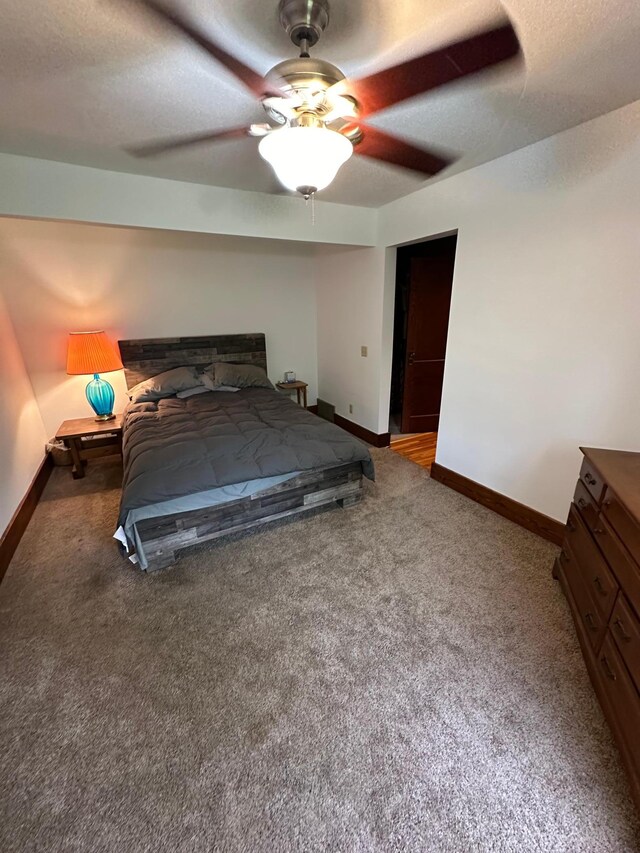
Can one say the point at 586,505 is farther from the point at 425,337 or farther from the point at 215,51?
the point at 425,337

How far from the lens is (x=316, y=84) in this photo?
118cm

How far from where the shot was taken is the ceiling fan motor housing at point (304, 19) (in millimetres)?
1036

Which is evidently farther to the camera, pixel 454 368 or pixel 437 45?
pixel 454 368

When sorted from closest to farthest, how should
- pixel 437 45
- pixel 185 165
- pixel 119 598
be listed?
1. pixel 437 45
2. pixel 119 598
3. pixel 185 165

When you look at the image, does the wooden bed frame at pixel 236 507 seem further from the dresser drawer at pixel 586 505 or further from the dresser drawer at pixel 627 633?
the dresser drawer at pixel 627 633

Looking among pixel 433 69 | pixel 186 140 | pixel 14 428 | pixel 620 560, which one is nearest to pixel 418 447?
pixel 620 560

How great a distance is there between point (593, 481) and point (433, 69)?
6.03ft

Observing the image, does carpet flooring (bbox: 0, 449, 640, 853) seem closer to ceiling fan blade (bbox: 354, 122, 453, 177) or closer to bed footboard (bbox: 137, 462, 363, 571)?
bed footboard (bbox: 137, 462, 363, 571)

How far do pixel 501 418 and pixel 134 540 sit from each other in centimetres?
259

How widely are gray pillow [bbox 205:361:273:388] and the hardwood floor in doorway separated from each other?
1647 mm

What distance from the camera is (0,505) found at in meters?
2.35

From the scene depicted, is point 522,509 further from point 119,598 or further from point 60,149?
point 60,149

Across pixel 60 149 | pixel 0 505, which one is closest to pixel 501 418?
pixel 60 149

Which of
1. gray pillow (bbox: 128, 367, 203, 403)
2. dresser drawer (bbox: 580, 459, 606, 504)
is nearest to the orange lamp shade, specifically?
gray pillow (bbox: 128, 367, 203, 403)
